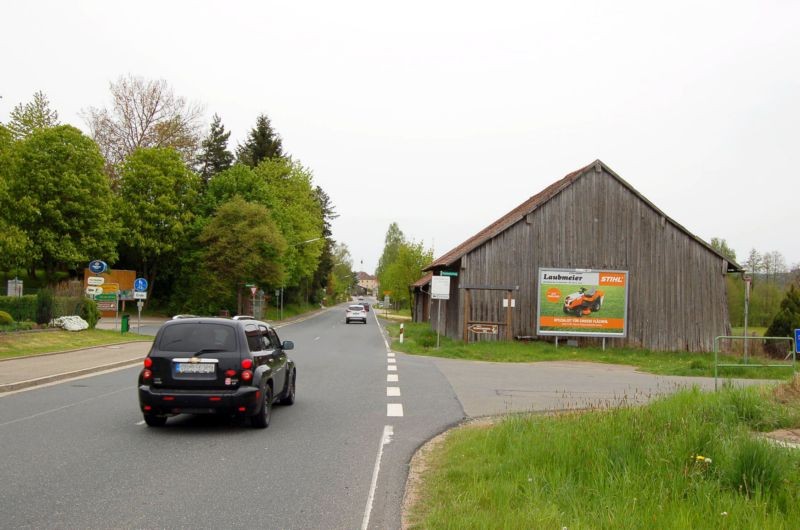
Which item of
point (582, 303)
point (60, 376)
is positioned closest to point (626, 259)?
point (582, 303)

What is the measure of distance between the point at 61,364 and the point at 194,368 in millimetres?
10778

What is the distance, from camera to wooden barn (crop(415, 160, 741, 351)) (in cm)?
2830

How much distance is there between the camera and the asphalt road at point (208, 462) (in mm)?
5508

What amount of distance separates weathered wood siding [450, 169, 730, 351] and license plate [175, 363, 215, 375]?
65.3 ft

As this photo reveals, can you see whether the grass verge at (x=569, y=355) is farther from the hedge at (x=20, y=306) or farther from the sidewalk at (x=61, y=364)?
the hedge at (x=20, y=306)

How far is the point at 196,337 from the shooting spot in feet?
31.1

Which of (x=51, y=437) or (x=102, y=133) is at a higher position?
(x=102, y=133)

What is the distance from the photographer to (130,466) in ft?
23.5

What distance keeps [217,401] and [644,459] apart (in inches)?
215

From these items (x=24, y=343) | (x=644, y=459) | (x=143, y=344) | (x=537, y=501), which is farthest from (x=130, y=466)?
(x=143, y=344)

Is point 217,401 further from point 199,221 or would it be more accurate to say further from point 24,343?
point 199,221

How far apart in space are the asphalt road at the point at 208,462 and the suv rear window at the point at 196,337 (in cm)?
115

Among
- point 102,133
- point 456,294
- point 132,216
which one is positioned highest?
point 102,133

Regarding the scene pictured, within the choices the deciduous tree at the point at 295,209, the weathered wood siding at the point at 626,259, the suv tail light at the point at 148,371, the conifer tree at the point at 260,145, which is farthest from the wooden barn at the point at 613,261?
the conifer tree at the point at 260,145
